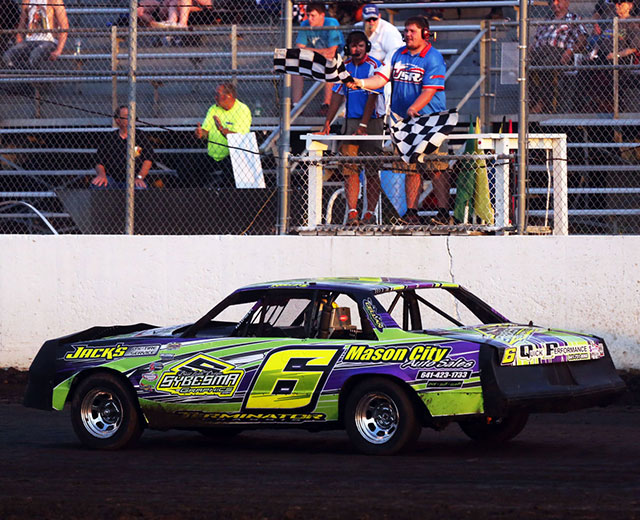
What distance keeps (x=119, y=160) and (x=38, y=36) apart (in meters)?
2.24

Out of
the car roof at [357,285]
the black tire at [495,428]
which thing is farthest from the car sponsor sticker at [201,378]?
the black tire at [495,428]

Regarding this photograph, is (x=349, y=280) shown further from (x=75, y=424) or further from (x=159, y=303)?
(x=159, y=303)

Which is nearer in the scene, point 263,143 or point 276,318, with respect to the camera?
point 276,318

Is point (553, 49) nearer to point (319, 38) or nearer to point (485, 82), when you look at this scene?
point (485, 82)

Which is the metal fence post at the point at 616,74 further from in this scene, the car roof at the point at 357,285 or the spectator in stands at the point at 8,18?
the spectator in stands at the point at 8,18

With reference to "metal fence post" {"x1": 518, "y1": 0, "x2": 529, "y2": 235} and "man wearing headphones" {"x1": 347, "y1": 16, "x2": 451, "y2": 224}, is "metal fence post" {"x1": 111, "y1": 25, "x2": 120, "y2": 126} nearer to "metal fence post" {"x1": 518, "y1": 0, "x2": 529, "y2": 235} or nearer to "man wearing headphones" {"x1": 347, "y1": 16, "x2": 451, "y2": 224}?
"man wearing headphones" {"x1": 347, "y1": 16, "x2": 451, "y2": 224}

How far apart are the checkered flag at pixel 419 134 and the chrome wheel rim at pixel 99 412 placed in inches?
168

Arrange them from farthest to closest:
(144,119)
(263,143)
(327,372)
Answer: (144,119)
(263,143)
(327,372)

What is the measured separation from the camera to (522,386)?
7.45m

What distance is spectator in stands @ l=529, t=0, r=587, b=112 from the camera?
12914 mm

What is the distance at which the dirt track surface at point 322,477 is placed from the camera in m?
5.89

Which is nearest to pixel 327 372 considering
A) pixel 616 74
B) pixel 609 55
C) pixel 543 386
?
pixel 543 386

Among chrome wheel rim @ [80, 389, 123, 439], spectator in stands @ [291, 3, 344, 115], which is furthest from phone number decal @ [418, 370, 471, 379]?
spectator in stands @ [291, 3, 344, 115]

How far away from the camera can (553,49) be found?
13.2 meters
